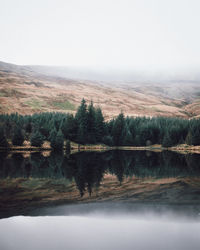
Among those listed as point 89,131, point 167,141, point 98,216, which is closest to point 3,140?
point 89,131

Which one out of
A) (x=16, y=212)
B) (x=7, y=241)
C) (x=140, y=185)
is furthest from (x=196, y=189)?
(x=7, y=241)

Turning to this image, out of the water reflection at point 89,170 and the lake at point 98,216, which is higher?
the lake at point 98,216

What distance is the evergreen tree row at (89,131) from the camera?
95.3 m

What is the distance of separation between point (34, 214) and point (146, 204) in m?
7.72

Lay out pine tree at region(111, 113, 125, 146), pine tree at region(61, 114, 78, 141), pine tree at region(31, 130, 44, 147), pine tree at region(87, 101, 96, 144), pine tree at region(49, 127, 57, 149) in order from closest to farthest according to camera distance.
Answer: pine tree at region(31, 130, 44, 147) < pine tree at region(49, 127, 57, 149) < pine tree at region(61, 114, 78, 141) < pine tree at region(87, 101, 96, 144) < pine tree at region(111, 113, 125, 146)

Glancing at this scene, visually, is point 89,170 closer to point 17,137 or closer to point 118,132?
point 17,137

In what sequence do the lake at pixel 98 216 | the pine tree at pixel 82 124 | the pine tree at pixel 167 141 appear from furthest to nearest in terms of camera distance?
the pine tree at pixel 167 141, the pine tree at pixel 82 124, the lake at pixel 98 216

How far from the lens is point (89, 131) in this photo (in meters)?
108

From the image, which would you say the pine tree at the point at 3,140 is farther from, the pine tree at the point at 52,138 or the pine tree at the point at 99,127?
the pine tree at the point at 99,127

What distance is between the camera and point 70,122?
106 meters

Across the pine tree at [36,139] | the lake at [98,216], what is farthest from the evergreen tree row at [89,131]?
the lake at [98,216]

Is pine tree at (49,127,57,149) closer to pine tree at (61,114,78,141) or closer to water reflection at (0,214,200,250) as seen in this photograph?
pine tree at (61,114,78,141)

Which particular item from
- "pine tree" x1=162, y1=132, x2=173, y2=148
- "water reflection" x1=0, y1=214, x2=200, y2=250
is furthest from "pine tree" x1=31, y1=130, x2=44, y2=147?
"water reflection" x1=0, y1=214, x2=200, y2=250

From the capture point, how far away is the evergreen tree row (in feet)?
313
